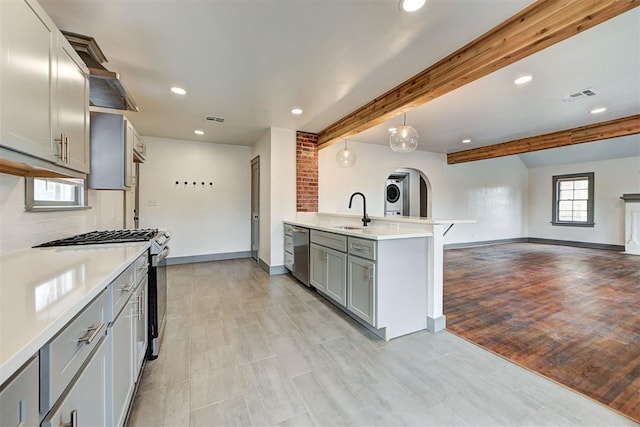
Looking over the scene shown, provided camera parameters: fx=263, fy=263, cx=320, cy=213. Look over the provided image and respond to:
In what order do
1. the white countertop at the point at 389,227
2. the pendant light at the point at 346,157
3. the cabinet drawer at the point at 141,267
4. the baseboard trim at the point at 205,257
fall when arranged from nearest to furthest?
the cabinet drawer at the point at 141,267
the white countertop at the point at 389,227
the pendant light at the point at 346,157
the baseboard trim at the point at 205,257

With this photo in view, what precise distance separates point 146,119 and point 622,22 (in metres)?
5.37

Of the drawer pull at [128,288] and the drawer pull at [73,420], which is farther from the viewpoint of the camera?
the drawer pull at [128,288]

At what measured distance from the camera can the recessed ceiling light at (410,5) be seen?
5.59 feet

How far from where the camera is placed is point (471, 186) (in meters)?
7.57

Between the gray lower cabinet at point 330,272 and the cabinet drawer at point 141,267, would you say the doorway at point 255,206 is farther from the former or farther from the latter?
the cabinet drawer at point 141,267

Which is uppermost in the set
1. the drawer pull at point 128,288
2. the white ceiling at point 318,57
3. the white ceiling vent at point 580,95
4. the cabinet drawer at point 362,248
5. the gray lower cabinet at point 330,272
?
the white ceiling vent at point 580,95

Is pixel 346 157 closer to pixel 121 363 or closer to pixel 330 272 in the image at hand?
pixel 330 272

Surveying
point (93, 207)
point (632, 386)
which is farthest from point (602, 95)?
point (93, 207)

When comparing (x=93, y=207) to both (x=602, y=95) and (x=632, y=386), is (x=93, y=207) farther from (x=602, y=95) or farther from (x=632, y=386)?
(x=602, y=95)

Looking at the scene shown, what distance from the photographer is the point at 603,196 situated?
23.7ft

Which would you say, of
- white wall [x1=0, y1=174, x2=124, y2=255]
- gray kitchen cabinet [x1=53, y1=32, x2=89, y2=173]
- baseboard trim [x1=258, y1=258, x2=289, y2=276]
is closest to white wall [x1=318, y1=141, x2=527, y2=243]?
baseboard trim [x1=258, y1=258, x2=289, y2=276]

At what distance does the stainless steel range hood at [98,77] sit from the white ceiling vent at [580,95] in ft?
16.4

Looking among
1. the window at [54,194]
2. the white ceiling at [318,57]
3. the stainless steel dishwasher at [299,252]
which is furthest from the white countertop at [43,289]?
the stainless steel dishwasher at [299,252]

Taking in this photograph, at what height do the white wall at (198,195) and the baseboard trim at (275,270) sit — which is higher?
the white wall at (198,195)
